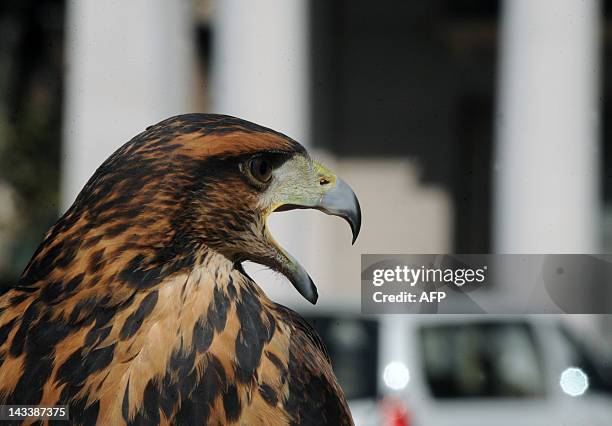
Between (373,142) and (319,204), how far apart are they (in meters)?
1.56

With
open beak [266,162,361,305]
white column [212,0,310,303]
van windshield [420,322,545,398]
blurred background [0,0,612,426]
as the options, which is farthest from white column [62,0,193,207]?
van windshield [420,322,545,398]

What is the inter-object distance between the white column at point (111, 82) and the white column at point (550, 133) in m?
1.18

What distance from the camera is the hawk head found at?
4.55ft

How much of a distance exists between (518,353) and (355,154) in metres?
0.94

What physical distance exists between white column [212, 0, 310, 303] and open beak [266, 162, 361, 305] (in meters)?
0.38

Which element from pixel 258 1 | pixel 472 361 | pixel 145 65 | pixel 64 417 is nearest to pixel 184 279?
pixel 64 417

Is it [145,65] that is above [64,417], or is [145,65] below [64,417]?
above

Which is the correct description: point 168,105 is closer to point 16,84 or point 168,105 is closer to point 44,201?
point 44,201

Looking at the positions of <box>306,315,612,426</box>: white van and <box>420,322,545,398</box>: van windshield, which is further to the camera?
<box>420,322,545,398</box>: van windshield

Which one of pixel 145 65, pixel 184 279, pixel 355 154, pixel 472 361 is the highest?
pixel 145 65

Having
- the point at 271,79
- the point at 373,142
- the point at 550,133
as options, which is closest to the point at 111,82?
the point at 271,79

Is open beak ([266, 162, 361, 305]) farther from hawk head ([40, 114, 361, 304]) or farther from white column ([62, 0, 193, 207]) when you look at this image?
white column ([62, 0, 193, 207])

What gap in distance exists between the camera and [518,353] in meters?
3.28

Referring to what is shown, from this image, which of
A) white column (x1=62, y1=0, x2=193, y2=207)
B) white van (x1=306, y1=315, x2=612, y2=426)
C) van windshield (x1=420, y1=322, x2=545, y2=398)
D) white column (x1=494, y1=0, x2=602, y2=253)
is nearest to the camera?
white column (x1=62, y1=0, x2=193, y2=207)
